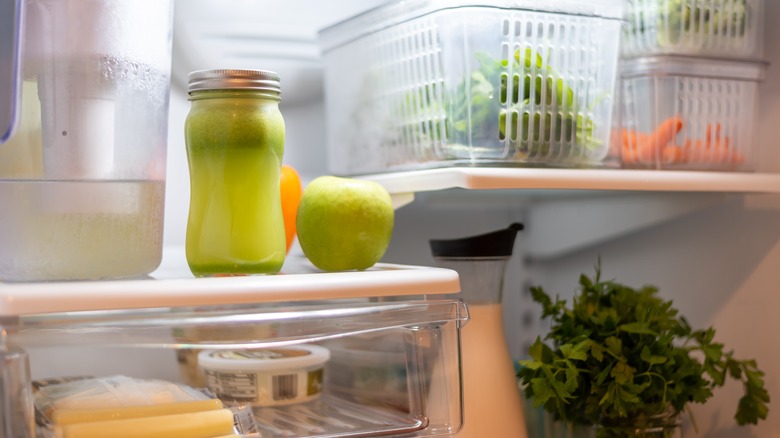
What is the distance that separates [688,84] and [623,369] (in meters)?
0.33

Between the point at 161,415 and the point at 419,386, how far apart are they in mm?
226

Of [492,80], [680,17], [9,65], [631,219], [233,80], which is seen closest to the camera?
[9,65]

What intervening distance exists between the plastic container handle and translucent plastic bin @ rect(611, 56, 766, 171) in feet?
2.05

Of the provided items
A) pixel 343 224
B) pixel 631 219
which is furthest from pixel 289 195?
pixel 631 219

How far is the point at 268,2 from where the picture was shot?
1071 mm

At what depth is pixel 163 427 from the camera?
655mm

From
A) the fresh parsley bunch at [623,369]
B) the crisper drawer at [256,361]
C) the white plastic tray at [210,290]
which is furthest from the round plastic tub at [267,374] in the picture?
the fresh parsley bunch at [623,369]

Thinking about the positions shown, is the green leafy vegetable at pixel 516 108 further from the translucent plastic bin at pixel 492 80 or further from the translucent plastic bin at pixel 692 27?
→ the translucent plastic bin at pixel 692 27

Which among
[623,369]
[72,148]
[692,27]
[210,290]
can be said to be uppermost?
[692,27]

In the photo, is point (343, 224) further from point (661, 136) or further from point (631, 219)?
point (631, 219)

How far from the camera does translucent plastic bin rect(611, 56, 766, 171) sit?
965mm

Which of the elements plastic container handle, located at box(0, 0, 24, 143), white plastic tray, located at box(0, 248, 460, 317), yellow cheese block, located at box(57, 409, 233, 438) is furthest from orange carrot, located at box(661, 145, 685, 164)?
plastic container handle, located at box(0, 0, 24, 143)

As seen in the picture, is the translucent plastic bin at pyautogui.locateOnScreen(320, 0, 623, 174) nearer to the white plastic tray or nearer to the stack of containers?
the stack of containers

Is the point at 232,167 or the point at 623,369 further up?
the point at 232,167
